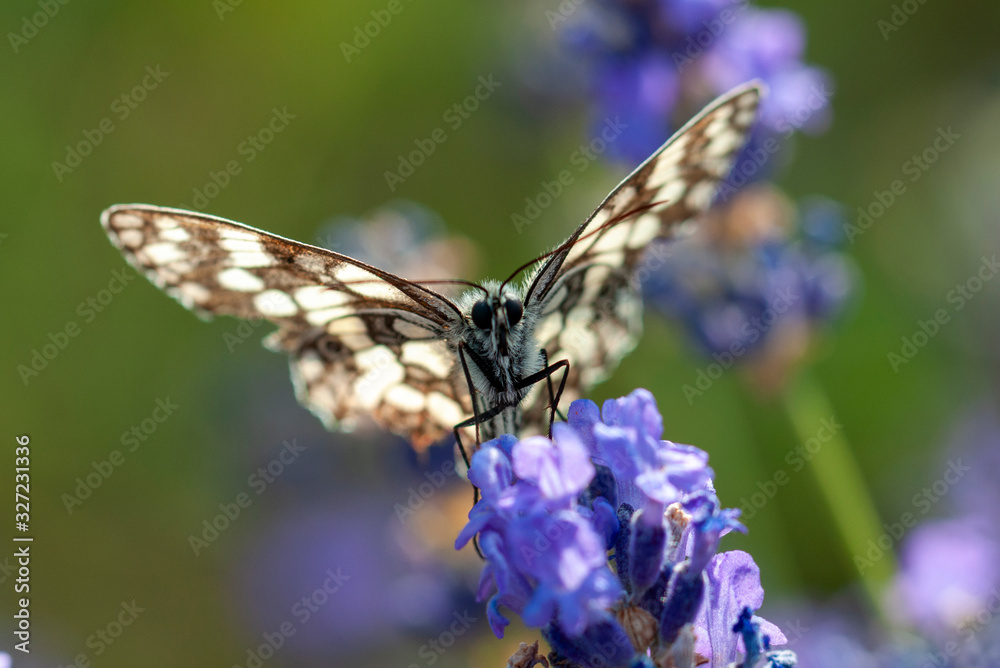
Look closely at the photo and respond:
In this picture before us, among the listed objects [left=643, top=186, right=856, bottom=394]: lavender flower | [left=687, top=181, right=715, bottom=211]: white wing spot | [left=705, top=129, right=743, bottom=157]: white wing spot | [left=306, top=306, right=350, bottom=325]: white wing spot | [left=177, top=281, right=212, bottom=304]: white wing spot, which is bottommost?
[left=177, top=281, right=212, bottom=304]: white wing spot

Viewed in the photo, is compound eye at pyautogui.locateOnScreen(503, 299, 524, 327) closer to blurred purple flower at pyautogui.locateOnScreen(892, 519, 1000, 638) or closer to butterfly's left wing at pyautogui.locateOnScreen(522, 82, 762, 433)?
butterfly's left wing at pyautogui.locateOnScreen(522, 82, 762, 433)

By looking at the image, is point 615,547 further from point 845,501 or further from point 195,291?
point 845,501

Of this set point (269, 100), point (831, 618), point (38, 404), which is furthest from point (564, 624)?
point (269, 100)

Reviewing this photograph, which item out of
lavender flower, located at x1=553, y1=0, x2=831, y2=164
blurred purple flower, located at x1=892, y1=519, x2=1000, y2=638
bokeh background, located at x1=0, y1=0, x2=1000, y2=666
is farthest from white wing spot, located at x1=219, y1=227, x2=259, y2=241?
blurred purple flower, located at x1=892, y1=519, x2=1000, y2=638

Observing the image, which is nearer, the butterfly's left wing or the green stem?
the butterfly's left wing

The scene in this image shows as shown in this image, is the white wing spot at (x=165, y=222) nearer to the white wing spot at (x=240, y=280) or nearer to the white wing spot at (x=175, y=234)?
the white wing spot at (x=175, y=234)

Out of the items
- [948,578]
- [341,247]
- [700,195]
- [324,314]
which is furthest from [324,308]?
[948,578]
